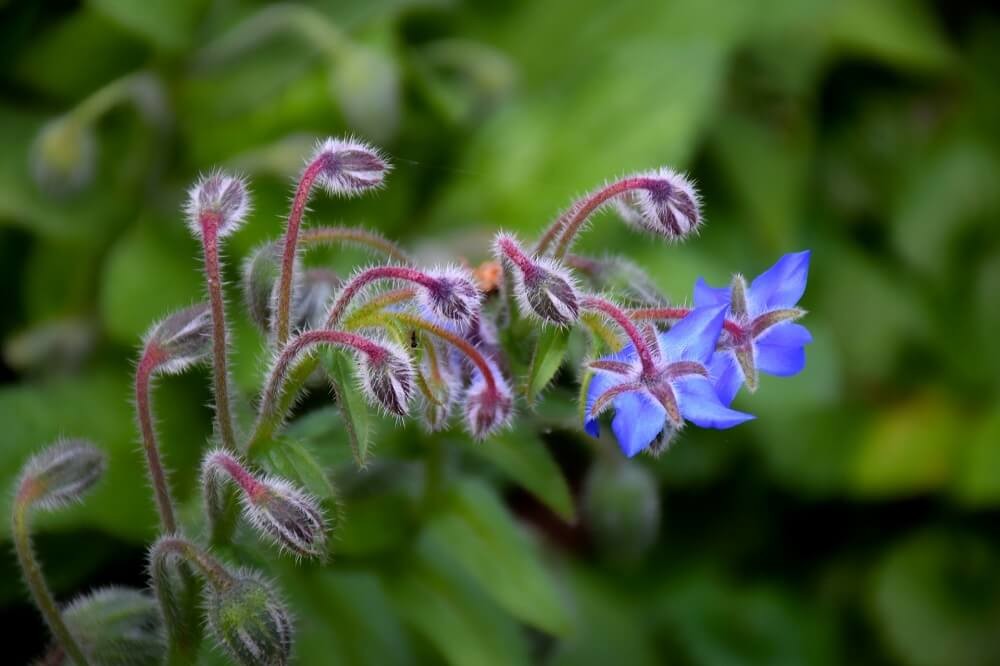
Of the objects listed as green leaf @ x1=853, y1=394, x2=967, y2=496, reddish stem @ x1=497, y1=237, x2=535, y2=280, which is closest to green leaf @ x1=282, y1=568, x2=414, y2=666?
reddish stem @ x1=497, y1=237, x2=535, y2=280

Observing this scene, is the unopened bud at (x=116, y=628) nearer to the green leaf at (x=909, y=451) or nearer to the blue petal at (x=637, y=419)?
the blue petal at (x=637, y=419)

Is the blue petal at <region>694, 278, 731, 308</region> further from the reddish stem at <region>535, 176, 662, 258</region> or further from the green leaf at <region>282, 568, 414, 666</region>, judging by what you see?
the green leaf at <region>282, 568, 414, 666</region>

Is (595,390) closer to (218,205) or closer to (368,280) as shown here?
(368,280)

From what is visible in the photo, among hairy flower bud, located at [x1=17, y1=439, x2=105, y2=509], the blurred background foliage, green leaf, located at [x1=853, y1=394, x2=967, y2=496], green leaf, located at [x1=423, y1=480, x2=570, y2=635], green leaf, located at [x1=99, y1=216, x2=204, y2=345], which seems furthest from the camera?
green leaf, located at [x1=853, y1=394, x2=967, y2=496]

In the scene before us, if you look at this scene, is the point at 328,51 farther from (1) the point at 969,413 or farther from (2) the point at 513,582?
(1) the point at 969,413

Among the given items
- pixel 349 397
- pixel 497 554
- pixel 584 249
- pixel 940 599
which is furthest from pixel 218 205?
pixel 940 599

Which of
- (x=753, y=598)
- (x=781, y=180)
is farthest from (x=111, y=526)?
(x=781, y=180)
